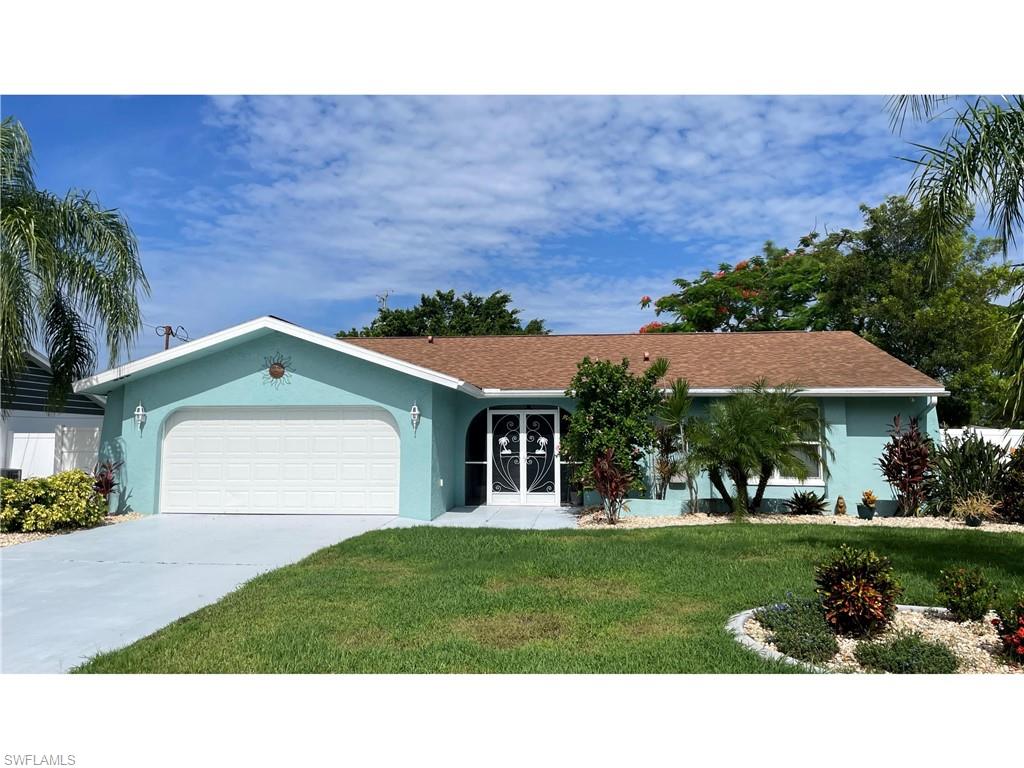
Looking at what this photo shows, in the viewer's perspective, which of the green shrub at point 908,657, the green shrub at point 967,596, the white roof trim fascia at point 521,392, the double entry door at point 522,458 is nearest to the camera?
the green shrub at point 908,657

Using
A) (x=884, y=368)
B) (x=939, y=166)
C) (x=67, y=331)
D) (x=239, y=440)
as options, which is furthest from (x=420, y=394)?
(x=884, y=368)

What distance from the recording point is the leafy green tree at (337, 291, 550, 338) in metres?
41.8

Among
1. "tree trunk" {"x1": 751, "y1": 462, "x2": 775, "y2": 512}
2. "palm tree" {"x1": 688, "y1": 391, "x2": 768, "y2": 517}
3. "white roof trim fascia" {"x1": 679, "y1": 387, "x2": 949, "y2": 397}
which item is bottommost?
"tree trunk" {"x1": 751, "y1": 462, "x2": 775, "y2": 512}

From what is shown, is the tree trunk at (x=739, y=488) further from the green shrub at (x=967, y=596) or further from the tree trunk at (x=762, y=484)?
the green shrub at (x=967, y=596)

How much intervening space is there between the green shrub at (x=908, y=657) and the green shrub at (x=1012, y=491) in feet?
Answer: 34.0

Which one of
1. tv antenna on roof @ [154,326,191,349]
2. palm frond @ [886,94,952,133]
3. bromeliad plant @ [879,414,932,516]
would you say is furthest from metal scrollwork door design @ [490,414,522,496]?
tv antenna on roof @ [154,326,191,349]

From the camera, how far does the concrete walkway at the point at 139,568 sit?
6.66 metres

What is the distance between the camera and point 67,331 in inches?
555

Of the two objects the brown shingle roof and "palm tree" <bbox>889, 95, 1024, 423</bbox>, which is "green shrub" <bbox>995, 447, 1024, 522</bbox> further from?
"palm tree" <bbox>889, 95, 1024, 423</bbox>

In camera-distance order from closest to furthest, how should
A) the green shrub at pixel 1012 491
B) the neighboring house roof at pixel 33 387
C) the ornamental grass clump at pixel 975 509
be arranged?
the ornamental grass clump at pixel 975 509 → the green shrub at pixel 1012 491 → the neighboring house roof at pixel 33 387

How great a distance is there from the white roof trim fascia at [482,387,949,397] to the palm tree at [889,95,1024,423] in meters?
6.43

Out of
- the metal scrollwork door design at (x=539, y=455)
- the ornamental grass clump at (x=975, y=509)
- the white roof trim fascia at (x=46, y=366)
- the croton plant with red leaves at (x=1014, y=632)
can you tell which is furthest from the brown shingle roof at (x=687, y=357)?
the croton plant with red leaves at (x=1014, y=632)

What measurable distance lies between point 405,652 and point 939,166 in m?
8.80

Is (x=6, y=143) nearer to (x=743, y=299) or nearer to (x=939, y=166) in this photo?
(x=939, y=166)
